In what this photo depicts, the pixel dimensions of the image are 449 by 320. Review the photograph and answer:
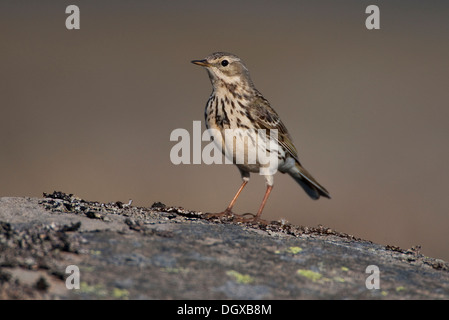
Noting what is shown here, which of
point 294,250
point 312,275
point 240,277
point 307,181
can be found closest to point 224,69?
point 307,181

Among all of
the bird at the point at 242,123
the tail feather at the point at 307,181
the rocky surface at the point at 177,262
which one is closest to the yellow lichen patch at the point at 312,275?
the rocky surface at the point at 177,262

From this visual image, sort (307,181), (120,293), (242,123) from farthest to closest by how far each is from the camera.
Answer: (307,181) < (242,123) < (120,293)

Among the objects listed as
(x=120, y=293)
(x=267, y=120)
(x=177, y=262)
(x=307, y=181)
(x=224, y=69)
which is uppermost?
(x=224, y=69)

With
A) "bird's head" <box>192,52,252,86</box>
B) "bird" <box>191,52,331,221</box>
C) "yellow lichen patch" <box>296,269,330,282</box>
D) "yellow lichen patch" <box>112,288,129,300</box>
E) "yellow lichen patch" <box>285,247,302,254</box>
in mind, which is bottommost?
"yellow lichen patch" <box>112,288,129,300</box>

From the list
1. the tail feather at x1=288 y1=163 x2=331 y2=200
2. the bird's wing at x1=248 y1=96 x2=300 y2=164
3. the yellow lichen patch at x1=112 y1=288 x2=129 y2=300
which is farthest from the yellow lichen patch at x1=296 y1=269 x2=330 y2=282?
the tail feather at x1=288 y1=163 x2=331 y2=200

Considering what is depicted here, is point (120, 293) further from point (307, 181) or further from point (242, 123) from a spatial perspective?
point (307, 181)

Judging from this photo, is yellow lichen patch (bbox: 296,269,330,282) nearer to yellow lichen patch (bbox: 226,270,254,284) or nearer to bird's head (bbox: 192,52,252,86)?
yellow lichen patch (bbox: 226,270,254,284)
